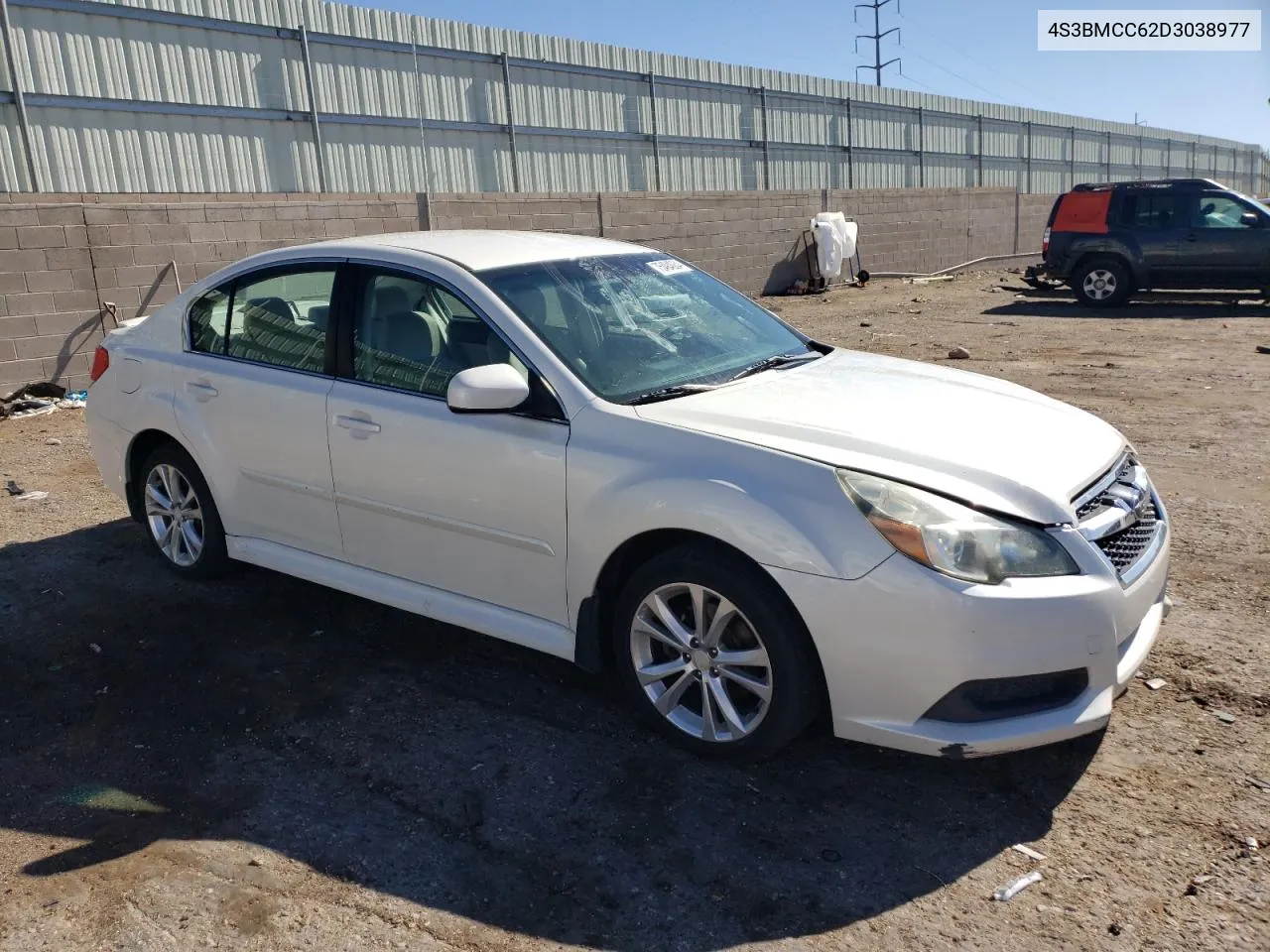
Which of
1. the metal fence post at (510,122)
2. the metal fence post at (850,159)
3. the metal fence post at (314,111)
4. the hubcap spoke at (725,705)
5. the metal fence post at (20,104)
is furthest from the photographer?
the metal fence post at (850,159)

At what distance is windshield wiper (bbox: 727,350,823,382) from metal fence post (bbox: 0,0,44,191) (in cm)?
1019

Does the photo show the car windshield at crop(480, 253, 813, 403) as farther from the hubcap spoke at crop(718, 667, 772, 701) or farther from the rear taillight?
the rear taillight

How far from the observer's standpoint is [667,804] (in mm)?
3256

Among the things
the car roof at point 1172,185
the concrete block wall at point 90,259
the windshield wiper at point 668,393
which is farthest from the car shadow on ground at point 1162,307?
the windshield wiper at point 668,393

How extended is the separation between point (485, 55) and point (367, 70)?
2.36 meters

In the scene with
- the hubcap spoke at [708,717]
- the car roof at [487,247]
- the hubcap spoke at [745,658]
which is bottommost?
the hubcap spoke at [708,717]

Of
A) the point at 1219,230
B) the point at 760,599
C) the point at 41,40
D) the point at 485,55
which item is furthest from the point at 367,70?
the point at 760,599

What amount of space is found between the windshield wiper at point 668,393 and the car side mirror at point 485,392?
0.37 m

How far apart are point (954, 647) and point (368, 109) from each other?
1391 cm

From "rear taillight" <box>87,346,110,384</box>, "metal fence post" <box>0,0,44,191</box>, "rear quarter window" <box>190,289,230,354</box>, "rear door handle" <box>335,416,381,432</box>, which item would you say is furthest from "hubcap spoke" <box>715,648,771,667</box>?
"metal fence post" <box>0,0,44,191</box>

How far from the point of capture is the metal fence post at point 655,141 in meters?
19.7

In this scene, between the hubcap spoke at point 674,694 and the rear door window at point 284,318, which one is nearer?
the hubcap spoke at point 674,694

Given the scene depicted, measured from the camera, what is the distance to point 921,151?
94.7ft

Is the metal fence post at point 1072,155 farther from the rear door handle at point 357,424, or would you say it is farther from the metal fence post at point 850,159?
the rear door handle at point 357,424
